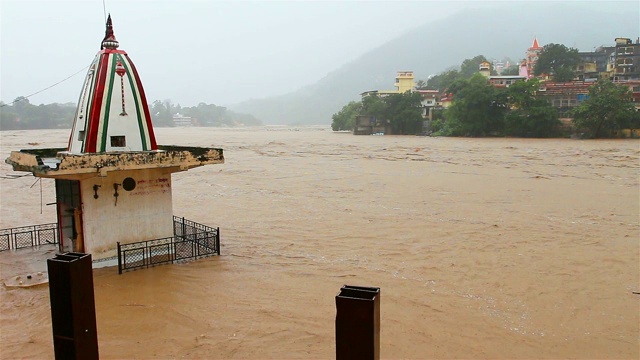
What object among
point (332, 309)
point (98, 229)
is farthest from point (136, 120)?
point (332, 309)

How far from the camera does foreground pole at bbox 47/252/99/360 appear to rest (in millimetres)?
3217

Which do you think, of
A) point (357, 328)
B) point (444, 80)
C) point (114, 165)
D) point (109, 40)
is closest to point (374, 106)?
point (444, 80)

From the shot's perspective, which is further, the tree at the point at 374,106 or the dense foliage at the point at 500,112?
the tree at the point at 374,106

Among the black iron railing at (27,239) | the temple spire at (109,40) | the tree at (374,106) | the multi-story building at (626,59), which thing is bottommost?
the black iron railing at (27,239)

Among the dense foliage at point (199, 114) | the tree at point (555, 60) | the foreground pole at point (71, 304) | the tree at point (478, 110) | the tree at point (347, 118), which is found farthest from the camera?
the dense foliage at point (199, 114)

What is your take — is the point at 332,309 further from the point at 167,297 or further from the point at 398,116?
the point at 398,116

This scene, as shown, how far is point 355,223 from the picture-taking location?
16.9 metres

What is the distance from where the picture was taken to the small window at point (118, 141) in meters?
11.4

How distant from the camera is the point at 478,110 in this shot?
60625 mm

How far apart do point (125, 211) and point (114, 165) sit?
4.36 feet

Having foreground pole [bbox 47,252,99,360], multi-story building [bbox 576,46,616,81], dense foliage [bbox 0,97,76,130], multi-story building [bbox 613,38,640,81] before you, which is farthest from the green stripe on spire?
dense foliage [bbox 0,97,76,130]

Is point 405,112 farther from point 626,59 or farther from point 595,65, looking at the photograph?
point 626,59

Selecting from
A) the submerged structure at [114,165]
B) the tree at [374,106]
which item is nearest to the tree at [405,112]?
the tree at [374,106]

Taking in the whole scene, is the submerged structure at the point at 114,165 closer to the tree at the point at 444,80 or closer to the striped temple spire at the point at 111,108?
the striped temple spire at the point at 111,108
